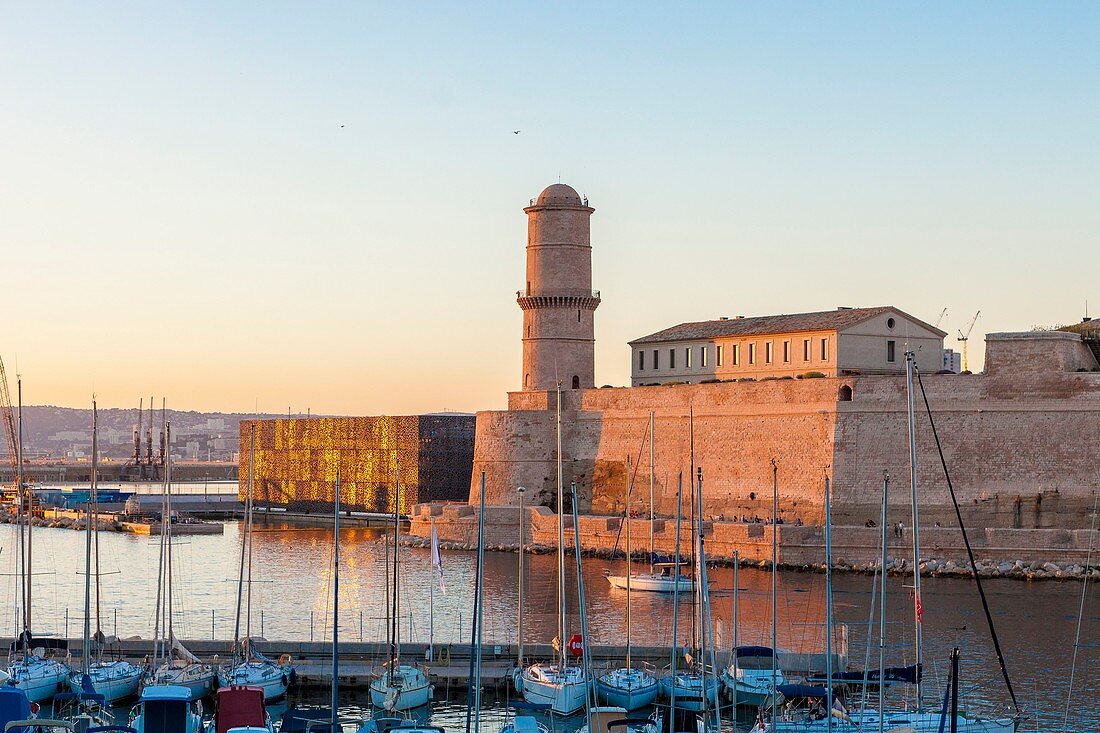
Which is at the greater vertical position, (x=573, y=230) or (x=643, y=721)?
(x=573, y=230)

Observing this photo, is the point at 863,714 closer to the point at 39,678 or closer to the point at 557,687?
the point at 557,687

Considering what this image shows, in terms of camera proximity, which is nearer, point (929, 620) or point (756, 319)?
point (929, 620)

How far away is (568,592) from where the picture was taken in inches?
1449

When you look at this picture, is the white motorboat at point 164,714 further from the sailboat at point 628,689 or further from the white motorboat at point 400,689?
the sailboat at point 628,689

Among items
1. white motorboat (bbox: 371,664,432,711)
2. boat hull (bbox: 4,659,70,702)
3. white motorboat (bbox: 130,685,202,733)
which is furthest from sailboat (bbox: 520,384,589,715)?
boat hull (bbox: 4,659,70,702)

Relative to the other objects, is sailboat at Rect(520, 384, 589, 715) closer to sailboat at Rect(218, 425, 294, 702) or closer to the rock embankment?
sailboat at Rect(218, 425, 294, 702)

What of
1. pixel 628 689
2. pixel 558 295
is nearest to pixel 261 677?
pixel 628 689

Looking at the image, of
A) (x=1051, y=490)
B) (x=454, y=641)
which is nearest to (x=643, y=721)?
(x=454, y=641)

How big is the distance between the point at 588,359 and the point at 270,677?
29524 millimetres

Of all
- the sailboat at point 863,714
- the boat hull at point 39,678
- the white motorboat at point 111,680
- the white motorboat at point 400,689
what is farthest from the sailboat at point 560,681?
the boat hull at point 39,678

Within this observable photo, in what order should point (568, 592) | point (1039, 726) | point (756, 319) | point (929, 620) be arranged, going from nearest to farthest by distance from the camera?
point (1039, 726), point (929, 620), point (568, 592), point (756, 319)

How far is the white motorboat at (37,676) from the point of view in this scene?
21.8 meters

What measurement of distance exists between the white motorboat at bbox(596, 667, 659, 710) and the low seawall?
13.3m

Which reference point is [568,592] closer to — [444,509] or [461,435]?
[444,509]
